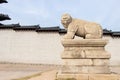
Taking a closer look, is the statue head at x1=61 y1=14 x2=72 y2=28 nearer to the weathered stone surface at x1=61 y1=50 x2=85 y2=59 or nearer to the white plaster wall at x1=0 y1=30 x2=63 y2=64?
the weathered stone surface at x1=61 y1=50 x2=85 y2=59

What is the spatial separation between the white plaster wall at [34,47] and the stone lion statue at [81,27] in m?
21.1

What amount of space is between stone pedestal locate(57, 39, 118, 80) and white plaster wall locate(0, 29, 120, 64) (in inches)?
854

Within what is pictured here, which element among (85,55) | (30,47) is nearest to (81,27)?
(85,55)

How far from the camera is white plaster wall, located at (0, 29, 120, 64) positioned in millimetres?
30531

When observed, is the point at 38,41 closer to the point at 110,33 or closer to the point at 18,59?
the point at 18,59

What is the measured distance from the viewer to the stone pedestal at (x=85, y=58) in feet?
27.8

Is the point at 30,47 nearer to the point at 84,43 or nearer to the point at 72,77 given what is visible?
the point at 84,43

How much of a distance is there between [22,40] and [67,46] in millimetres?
23407

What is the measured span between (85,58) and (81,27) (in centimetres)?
130

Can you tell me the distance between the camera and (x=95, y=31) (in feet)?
30.2

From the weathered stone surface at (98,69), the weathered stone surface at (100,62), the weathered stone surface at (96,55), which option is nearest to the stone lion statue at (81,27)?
the weathered stone surface at (96,55)

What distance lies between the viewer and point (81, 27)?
9.30 metres

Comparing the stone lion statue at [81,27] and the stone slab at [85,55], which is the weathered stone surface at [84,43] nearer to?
the stone slab at [85,55]

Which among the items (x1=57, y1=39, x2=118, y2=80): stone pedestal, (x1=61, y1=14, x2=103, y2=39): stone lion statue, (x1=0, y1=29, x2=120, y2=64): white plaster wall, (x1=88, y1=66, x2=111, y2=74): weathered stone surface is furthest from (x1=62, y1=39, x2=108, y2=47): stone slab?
(x1=0, y1=29, x2=120, y2=64): white plaster wall
